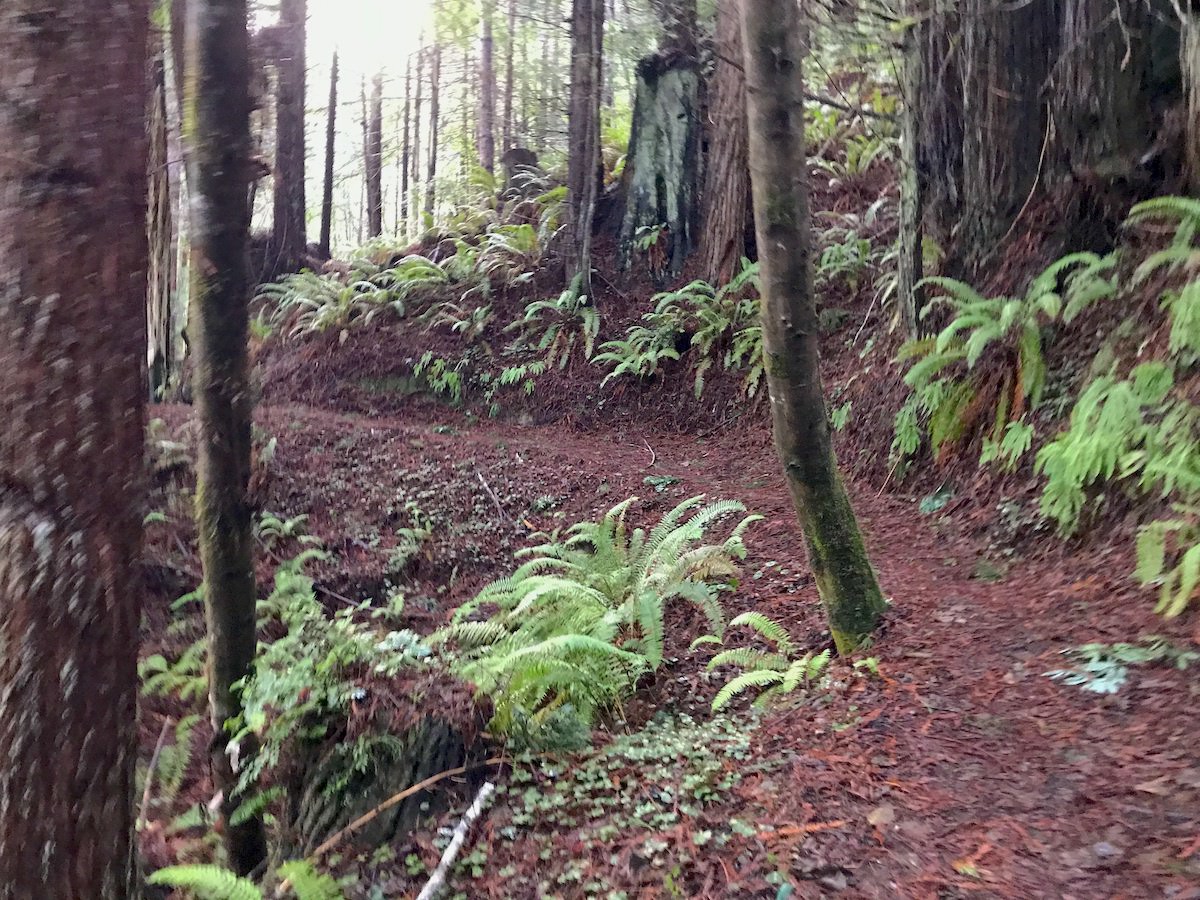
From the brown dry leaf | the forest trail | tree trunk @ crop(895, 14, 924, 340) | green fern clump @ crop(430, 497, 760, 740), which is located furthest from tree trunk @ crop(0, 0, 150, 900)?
tree trunk @ crop(895, 14, 924, 340)

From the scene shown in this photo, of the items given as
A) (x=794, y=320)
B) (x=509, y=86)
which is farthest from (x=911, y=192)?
(x=509, y=86)

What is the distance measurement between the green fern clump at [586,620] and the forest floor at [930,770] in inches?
9.5

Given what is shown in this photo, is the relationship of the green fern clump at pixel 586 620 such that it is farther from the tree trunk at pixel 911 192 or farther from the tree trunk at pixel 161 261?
the tree trunk at pixel 161 261

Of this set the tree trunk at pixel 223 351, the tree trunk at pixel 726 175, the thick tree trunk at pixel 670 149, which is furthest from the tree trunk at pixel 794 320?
the thick tree trunk at pixel 670 149

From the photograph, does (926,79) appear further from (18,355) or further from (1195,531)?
(18,355)

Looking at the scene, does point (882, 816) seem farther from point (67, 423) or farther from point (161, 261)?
point (161, 261)

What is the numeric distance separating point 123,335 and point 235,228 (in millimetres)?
1118

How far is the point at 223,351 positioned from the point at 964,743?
3.56m

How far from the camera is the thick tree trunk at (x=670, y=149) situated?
1220 centimetres

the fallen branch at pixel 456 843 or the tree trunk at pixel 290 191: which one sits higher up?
the tree trunk at pixel 290 191

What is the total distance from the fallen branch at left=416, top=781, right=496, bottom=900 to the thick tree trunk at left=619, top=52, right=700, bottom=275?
9796 mm

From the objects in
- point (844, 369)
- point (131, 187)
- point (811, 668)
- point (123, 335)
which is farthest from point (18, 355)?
point (844, 369)

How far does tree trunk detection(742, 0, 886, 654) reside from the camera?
3.60 meters

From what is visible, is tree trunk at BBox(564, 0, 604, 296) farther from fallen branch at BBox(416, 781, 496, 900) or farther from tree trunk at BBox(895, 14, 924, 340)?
fallen branch at BBox(416, 781, 496, 900)
